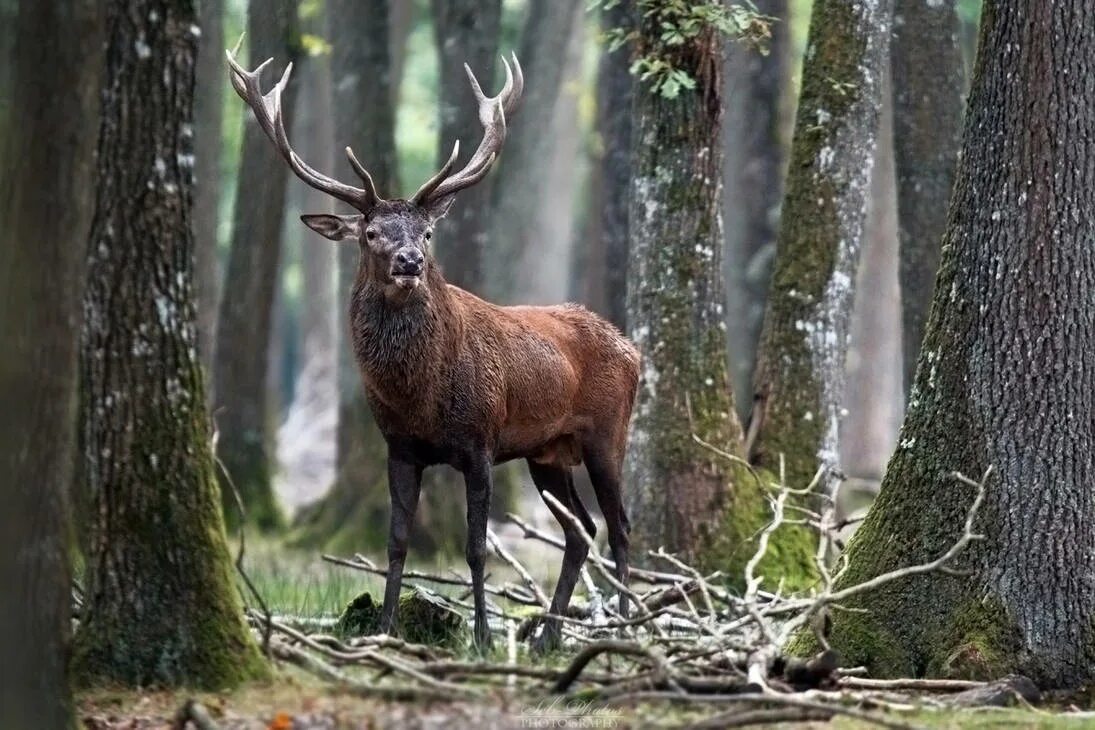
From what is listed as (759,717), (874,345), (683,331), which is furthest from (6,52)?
(874,345)

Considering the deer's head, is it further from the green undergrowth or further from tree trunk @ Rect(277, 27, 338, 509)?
tree trunk @ Rect(277, 27, 338, 509)

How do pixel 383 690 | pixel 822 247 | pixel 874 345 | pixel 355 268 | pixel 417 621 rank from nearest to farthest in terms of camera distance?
pixel 383 690 → pixel 417 621 → pixel 822 247 → pixel 355 268 → pixel 874 345

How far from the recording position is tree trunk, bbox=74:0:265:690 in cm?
727

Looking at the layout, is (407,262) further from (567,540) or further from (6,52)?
(6,52)

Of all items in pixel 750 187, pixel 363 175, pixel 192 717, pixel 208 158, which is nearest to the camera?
pixel 192 717

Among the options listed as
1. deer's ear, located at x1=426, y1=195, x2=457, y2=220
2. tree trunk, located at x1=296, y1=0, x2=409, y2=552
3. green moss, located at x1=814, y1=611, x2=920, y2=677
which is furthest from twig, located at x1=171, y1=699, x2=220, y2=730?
tree trunk, located at x1=296, y1=0, x2=409, y2=552

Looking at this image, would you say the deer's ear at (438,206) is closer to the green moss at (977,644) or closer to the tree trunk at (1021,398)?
the tree trunk at (1021,398)

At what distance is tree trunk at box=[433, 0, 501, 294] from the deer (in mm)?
6690

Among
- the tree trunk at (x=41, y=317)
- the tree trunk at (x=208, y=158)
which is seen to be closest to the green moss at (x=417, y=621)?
the tree trunk at (x=41, y=317)

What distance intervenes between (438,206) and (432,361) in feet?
3.18

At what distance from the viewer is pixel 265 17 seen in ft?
54.5

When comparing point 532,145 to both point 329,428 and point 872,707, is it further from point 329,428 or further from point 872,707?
point 872,707

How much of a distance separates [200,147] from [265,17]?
5.36 feet

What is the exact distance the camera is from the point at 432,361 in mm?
9742
